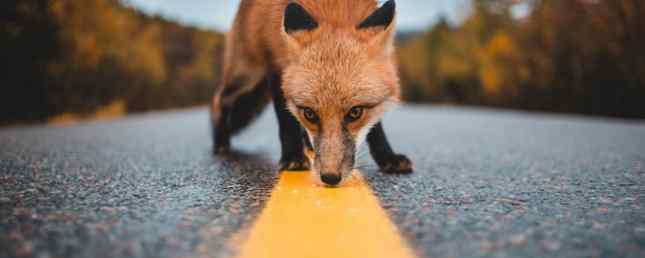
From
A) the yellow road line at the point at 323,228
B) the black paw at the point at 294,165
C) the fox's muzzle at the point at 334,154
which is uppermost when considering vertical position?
the fox's muzzle at the point at 334,154

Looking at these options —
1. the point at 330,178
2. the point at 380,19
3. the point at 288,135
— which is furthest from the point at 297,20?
the point at 330,178

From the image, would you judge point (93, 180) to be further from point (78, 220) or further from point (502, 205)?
point (502, 205)

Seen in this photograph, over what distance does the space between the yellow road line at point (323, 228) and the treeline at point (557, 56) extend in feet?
42.2

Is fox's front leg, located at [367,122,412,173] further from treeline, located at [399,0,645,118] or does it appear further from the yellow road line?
treeline, located at [399,0,645,118]

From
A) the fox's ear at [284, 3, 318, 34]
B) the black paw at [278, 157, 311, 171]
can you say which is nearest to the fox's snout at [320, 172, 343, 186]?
the black paw at [278, 157, 311, 171]

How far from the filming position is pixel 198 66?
113ft

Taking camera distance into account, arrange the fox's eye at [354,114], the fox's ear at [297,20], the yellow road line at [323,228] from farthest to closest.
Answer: the fox's ear at [297,20] → the fox's eye at [354,114] → the yellow road line at [323,228]

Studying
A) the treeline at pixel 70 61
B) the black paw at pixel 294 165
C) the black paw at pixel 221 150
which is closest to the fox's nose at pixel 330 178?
the black paw at pixel 294 165

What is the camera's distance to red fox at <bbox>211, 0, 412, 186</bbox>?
274cm

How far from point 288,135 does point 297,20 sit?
0.85m

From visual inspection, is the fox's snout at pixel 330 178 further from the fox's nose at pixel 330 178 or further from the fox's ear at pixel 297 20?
the fox's ear at pixel 297 20

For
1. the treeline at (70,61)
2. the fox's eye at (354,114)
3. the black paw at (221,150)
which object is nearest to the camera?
the fox's eye at (354,114)

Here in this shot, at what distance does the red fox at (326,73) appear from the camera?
9.00ft

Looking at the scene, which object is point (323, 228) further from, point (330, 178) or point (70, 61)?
point (70, 61)
